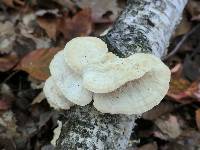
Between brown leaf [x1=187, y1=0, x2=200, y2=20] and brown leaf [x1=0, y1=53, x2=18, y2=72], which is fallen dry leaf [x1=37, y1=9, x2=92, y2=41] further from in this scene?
brown leaf [x1=187, y1=0, x2=200, y2=20]

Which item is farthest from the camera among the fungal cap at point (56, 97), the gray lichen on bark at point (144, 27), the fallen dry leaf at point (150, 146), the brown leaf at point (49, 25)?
the brown leaf at point (49, 25)

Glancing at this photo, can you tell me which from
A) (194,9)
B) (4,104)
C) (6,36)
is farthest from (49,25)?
(194,9)

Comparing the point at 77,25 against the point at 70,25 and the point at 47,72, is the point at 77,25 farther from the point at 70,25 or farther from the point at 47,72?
the point at 47,72

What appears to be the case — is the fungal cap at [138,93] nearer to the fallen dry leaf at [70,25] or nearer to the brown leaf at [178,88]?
the brown leaf at [178,88]

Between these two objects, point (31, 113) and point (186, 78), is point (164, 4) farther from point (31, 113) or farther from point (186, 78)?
point (31, 113)

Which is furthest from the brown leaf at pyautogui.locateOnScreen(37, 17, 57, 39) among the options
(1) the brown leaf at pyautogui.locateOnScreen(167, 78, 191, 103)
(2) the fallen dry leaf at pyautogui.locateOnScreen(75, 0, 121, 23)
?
(1) the brown leaf at pyautogui.locateOnScreen(167, 78, 191, 103)

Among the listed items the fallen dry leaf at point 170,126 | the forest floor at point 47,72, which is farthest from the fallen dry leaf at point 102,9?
the fallen dry leaf at point 170,126
